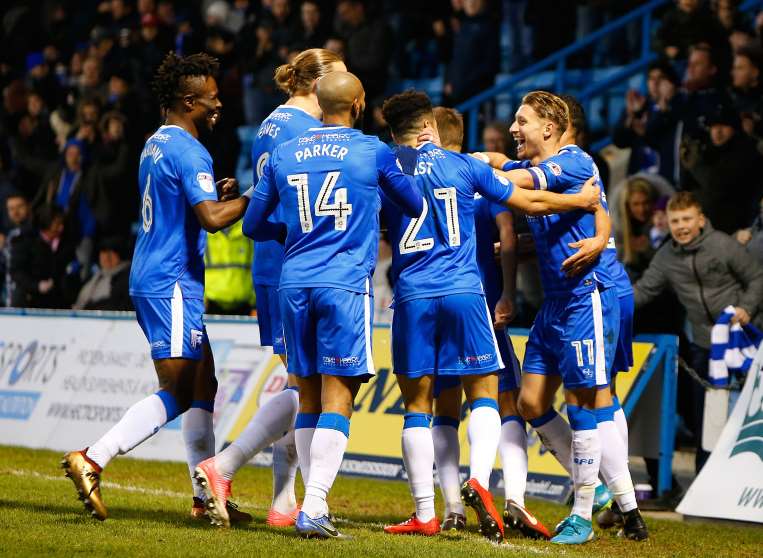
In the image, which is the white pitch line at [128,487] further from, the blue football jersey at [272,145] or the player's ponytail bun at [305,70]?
the player's ponytail bun at [305,70]

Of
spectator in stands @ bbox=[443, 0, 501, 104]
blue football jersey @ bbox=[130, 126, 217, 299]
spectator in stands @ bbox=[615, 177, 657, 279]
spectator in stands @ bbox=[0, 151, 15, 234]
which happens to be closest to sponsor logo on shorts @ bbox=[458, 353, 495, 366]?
blue football jersey @ bbox=[130, 126, 217, 299]

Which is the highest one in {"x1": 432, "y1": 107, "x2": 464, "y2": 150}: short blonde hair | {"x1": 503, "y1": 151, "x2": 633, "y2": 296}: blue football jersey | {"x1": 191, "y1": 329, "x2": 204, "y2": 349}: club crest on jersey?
{"x1": 432, "y1": 107, "x2": 464, "y2": 150}: short blonde hair

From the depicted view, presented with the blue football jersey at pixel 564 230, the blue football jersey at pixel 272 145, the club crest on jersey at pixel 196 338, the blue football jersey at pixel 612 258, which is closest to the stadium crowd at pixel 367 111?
the blue football jersey at pixel 612 258

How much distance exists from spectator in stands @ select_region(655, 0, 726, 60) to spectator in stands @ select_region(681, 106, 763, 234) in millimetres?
1594

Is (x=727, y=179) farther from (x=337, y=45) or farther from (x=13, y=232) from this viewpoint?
(x=13, y=232)

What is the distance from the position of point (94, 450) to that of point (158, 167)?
5.41 ft

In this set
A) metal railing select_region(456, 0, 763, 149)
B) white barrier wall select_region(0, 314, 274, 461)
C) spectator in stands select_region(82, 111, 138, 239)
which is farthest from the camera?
spectator in stands select_region(82, 111, 138, 239)

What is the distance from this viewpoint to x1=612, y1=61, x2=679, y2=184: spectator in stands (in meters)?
13.0

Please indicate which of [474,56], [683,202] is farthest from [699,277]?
[474,56]

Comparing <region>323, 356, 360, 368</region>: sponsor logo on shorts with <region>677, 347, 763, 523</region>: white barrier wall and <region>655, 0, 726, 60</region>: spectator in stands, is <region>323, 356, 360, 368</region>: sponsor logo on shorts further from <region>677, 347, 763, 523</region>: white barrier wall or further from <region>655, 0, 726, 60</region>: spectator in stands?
<region>655, 0, 726, 60</region>: spectator in stands

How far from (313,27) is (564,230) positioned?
10.8 meters

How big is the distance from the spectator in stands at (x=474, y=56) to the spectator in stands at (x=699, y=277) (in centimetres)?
603

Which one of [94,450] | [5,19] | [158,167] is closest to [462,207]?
[158,167]

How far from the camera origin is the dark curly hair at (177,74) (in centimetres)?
793
